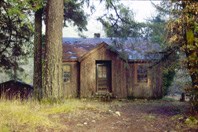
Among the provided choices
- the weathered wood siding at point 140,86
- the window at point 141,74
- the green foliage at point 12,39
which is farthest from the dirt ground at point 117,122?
the window at point 141,74

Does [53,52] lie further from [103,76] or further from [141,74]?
[141,74]

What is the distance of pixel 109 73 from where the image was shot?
92.9ft

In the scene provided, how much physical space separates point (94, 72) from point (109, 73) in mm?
1703

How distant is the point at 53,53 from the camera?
13.3 meters

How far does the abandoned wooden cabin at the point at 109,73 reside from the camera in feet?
88.4

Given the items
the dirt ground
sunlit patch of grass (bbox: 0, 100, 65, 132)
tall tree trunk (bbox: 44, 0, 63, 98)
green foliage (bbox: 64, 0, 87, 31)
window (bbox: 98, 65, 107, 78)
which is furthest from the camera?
window (bbox: 98, 65, 107, 78)

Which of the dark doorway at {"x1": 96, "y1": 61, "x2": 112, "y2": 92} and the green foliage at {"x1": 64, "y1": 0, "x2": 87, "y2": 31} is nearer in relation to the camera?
the green foliage at {"x1": 64, "y1": 0, "x2": 87, "y2": 31}

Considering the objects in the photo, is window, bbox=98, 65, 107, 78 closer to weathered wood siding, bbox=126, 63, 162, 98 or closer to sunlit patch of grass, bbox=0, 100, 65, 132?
weathered wood siding, bbox=126, 63, 162, 98

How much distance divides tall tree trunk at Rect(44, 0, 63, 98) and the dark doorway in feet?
48.0

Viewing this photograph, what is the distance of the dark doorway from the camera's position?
28.0m

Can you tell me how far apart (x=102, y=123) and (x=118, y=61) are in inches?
696

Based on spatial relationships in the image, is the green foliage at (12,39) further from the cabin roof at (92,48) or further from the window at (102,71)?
the window at (102,71)

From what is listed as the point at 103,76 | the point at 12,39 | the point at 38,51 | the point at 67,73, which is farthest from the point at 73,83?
the point at 38,51

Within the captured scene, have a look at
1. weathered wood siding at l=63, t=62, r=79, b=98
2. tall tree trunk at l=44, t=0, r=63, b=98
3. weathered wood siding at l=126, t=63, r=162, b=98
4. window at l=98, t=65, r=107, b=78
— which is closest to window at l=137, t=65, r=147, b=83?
weathered wood siding at l=126, t=63, r=162, b=98
